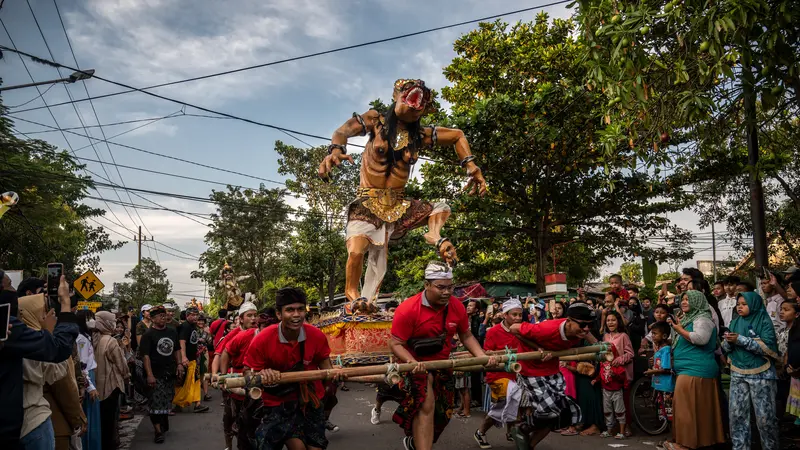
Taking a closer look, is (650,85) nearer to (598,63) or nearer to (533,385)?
(598,63)

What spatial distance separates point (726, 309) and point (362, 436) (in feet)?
17.1

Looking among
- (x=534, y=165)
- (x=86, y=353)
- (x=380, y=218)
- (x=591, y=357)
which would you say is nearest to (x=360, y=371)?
(x=591, y=357)

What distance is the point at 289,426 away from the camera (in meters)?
5.12

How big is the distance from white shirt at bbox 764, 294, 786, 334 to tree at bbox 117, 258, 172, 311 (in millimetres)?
49788

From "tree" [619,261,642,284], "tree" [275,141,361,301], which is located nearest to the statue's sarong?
"tree" [275,141,361,301]

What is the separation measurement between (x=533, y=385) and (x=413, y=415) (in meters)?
1.53

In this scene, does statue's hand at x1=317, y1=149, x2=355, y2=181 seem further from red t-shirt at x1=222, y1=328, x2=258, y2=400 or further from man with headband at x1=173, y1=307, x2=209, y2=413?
man with headband at x1=173, y1=307, x2=209, y2=413

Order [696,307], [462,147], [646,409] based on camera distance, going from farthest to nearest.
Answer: [646,409] < [462,147] < [696,307]

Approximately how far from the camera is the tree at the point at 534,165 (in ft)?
54.1

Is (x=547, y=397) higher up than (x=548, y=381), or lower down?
lower down

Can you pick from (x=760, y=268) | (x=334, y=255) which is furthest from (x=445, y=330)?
(x=334, y=255)

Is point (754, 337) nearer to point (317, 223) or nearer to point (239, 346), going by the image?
point (239, 346)

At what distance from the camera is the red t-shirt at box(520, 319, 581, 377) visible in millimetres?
6219

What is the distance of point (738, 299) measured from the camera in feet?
23.1
